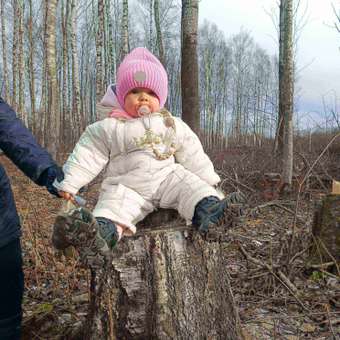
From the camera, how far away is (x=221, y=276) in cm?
193

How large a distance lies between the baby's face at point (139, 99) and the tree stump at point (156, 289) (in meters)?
0.69

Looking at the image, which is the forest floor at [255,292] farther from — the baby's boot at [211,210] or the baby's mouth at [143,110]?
the baby's mouth at [143,110]

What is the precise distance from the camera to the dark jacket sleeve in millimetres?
1894

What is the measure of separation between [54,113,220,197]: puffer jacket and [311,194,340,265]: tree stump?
6.73 feet

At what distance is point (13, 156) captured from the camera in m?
1.94

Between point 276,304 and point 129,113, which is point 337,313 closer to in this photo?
point 276,304

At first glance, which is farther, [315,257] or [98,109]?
[315,257]

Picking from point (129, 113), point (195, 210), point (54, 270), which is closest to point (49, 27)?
point (54, 270)

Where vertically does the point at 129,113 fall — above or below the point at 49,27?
below

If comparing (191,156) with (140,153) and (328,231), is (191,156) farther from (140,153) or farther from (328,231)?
(328,231)

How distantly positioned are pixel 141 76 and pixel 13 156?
2.52 ft

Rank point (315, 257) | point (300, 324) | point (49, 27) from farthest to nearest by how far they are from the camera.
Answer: point (49, 27)
point (315, 257)
point (300, 324)

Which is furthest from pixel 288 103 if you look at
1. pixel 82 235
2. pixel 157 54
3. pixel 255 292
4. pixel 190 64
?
pixel 157 54

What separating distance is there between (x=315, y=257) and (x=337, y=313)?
100 centimetres
